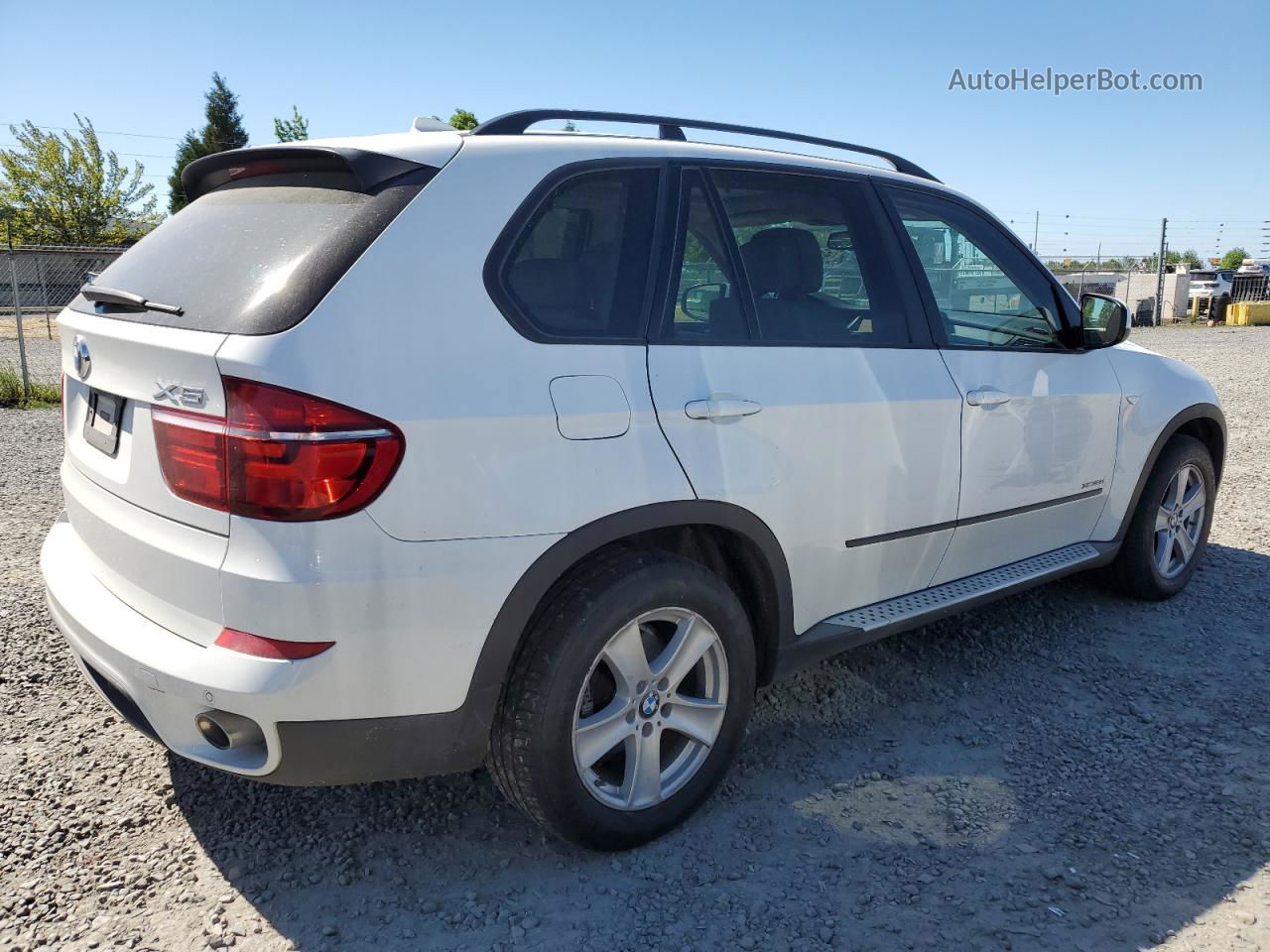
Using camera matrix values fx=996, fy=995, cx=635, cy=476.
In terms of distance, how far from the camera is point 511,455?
2.28 metres

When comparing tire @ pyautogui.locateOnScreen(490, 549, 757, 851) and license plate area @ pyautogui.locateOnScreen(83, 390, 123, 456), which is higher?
license plate area @ pyautogui.locateOnScreen(83, 390, 123, 456)

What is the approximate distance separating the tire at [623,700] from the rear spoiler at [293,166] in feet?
3.54

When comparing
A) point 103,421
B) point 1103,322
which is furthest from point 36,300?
point 1103,322

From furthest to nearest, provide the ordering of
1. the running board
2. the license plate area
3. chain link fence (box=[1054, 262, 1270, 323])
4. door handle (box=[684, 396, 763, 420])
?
1. chain link fence (box=[1054, 262, 1270, 323])
2. the running board
3. door handle (box=[684, 396, 763, 420])
4. the license plate area

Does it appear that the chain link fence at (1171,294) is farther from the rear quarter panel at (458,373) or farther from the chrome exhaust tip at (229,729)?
the chrome exhaust tip at (229,729)

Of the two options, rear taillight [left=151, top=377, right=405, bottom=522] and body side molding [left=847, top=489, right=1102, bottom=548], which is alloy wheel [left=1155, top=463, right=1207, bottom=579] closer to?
body side molding [left=847, top=489, right=1102, bottom=548]

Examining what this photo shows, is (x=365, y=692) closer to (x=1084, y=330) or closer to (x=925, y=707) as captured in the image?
(x=925, y=707)

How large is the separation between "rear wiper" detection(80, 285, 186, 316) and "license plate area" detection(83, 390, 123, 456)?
0.77 feet

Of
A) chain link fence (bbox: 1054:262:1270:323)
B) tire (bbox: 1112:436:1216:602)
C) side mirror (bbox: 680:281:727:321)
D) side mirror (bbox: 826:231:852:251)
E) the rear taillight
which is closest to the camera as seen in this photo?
the rear taillight

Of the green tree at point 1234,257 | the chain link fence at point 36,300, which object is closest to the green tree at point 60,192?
the chain link fence at point 36,300

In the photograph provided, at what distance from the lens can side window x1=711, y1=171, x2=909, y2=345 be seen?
2.97m

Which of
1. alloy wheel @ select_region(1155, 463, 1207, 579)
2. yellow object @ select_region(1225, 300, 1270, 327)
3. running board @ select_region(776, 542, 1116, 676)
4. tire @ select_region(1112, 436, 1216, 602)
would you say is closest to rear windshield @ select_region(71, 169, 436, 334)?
running board @ select_region(776, 542, 1116, 676)

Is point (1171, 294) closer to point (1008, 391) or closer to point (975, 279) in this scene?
point (975, 279)

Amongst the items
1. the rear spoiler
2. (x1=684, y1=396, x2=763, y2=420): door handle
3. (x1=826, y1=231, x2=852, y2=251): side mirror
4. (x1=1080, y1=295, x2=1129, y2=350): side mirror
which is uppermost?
the rear spoiler
